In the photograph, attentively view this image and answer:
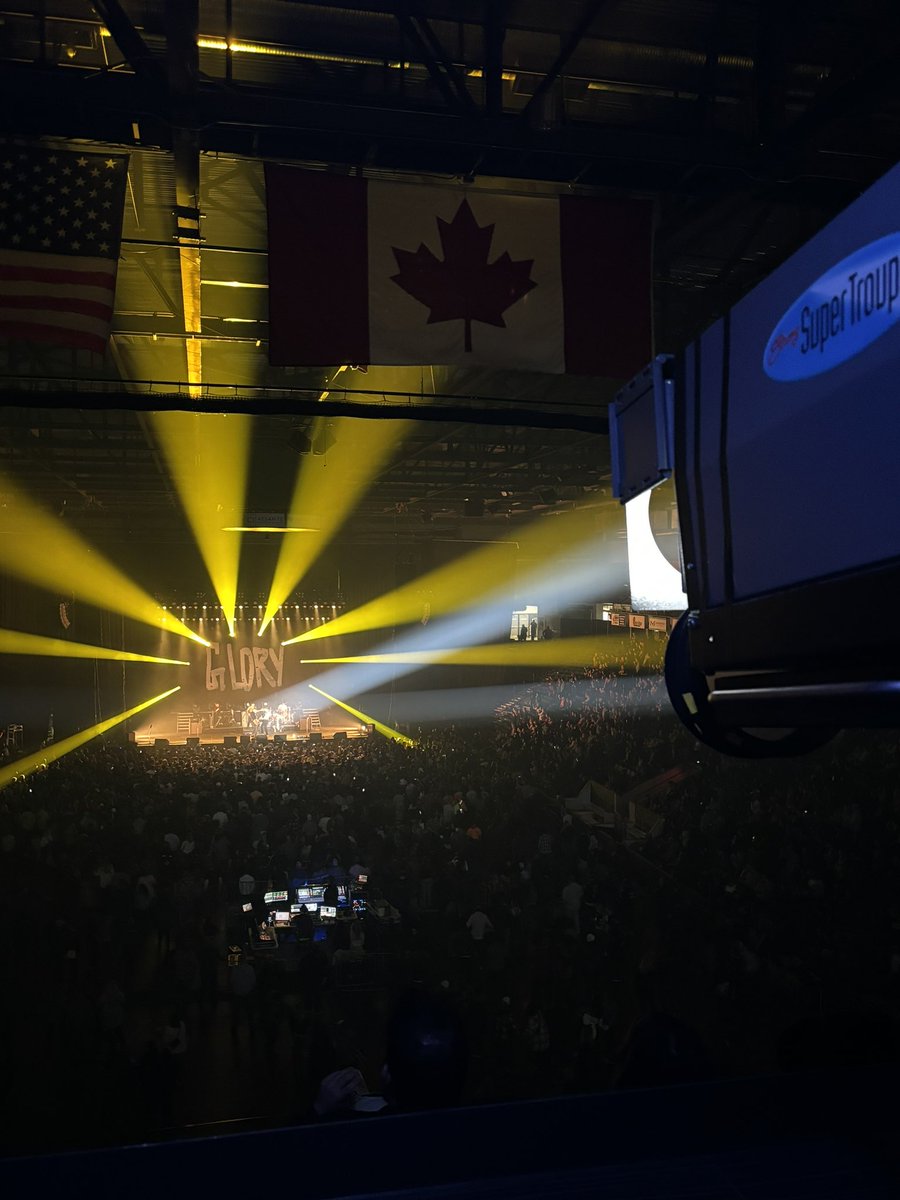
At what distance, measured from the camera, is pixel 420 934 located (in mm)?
10094

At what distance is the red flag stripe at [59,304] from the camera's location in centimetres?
579

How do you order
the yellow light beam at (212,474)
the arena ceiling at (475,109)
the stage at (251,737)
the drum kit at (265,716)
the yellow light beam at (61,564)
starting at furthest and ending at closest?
1. the drum kit at (265,716)
2. the stage at (251,737)
3. the yellow light beam at (61,564)
4. the yellow light beam at (212,474)
5. the arena ceiling at (475,109)

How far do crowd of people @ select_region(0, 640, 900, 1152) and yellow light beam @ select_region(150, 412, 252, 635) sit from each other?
6100mm

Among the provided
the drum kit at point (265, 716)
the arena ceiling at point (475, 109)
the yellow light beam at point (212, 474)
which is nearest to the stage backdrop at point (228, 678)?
the drum kit at point (265, 716)

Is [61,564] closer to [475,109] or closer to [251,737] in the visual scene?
[251,737]

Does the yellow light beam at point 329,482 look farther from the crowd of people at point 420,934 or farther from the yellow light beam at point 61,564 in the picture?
the crowd of people at point 420,934

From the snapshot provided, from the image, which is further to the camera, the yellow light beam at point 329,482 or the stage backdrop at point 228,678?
the stage backdrop at point 228,678

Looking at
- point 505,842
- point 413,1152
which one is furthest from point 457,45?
point 505,842

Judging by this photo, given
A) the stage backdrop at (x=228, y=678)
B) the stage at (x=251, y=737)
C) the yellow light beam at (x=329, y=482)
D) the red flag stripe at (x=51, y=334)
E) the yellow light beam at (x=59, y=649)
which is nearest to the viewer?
the red flag stripe at (x=51, y=334)

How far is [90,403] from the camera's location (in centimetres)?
710

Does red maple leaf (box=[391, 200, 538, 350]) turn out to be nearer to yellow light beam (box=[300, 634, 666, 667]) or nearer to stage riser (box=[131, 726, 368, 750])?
stage riser (box=[131, 726, 368, 750])

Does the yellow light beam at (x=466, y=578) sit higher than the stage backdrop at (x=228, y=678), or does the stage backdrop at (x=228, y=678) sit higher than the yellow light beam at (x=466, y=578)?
the yellow light beam at (x=466, y=578)

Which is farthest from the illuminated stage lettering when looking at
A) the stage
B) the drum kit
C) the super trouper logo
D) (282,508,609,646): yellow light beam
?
the super trouper logo

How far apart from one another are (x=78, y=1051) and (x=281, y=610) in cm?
2271
